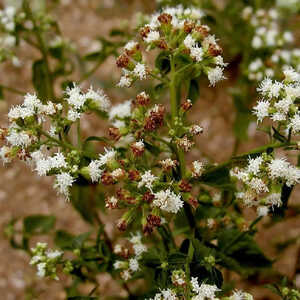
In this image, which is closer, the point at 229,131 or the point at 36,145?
the point at 36,145

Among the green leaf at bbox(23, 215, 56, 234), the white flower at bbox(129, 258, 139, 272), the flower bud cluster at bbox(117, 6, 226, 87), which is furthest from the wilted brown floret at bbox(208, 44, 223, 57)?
the green leaf at bbox(23, 215, 56, 234)

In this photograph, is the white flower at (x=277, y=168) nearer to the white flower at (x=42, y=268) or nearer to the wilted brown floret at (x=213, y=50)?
the wilted brown floret at (x=213, y=50)

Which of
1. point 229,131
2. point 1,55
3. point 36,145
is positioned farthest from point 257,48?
point 36,145

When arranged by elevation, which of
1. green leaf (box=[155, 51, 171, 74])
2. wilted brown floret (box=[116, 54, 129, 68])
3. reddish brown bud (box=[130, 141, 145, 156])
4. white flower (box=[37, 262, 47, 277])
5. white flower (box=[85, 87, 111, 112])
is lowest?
white flower (box=[37, 262, 47, 277])

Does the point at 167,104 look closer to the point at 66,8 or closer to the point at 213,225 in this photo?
the point at 66,8

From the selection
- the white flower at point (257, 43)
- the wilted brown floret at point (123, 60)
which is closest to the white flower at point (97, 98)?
the wilted brown floret at point (123, 60)

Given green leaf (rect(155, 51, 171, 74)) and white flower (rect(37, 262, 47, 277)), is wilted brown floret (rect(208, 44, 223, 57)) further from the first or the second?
white flower (rect(37, 262, 47, 277))
